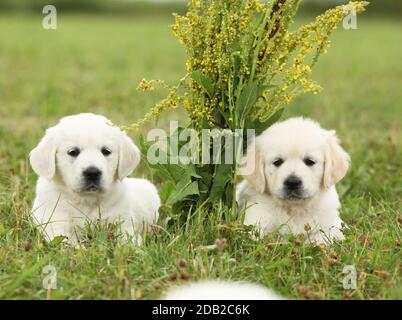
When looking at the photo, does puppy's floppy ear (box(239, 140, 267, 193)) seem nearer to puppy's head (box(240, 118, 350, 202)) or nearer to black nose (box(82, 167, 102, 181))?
puppy's head (box(240, 118, 350, 202))

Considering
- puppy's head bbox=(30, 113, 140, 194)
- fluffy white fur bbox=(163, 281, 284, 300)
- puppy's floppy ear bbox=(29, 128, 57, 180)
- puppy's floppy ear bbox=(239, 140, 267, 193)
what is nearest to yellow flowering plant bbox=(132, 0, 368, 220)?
puppy's floppy ear bbox=(239, 140, 267, 193)

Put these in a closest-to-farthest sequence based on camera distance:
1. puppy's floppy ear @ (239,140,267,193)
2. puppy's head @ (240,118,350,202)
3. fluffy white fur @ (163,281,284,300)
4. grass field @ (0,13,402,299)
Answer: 1. fluffy white fur @ (163,281,284,300)
2. grass field @ (0,13,402,299)
3. puppy's head @ (240,118,350,202)
4. puppy's floppy ear @ (239,140,267,193)

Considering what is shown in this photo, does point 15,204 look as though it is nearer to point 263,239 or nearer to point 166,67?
point 263,239

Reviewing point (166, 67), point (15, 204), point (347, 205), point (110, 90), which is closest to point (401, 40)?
point (166, 67)

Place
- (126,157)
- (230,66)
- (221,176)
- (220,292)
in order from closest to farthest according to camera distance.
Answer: (220,292), (230,66), (221,176), (126,157)

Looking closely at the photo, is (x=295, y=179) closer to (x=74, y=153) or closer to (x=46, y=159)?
(x=74, y=153)

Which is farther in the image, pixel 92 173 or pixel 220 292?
pixel 92 173

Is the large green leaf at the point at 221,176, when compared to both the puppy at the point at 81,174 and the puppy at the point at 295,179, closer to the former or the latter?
the puppy at the point at 295,179

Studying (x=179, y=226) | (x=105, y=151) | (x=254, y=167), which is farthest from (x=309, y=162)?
(x=105, y=151)

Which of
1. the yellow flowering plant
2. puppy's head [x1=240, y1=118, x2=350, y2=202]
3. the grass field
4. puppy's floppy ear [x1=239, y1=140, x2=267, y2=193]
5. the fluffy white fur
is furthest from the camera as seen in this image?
puppy's floppy ear [x1=239, y1=140, x2=267, y2=193]

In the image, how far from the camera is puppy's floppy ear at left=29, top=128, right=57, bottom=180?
491 centimetres

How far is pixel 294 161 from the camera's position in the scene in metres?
4.88

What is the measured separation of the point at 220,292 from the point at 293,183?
117cm

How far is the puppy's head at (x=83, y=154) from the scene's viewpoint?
486cm
